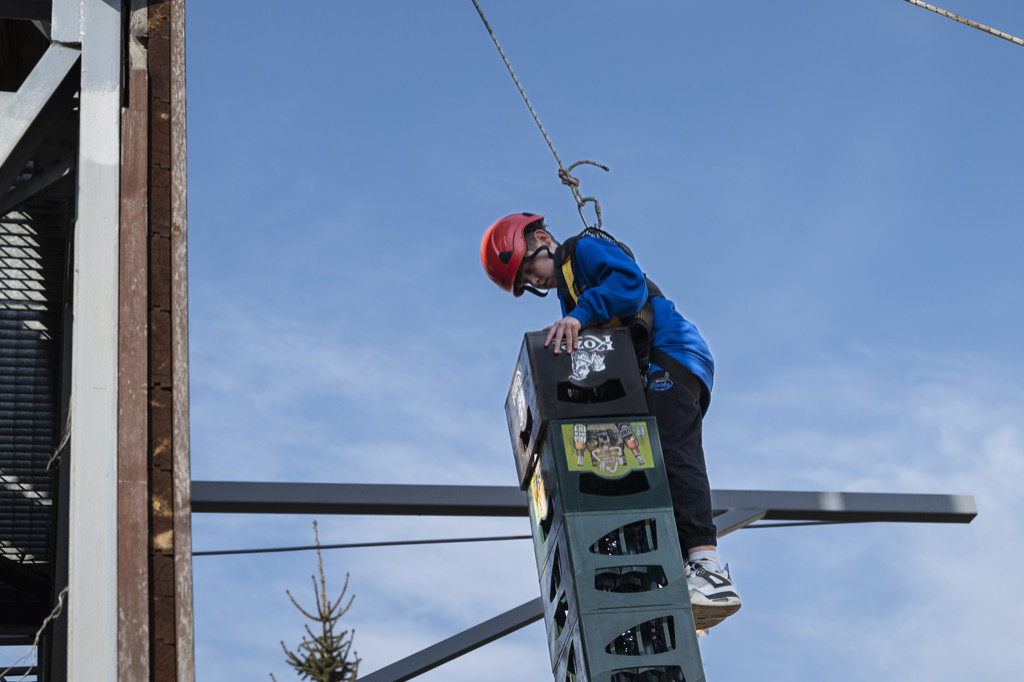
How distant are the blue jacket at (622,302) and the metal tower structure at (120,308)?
1.93m

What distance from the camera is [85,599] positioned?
13.2 ft

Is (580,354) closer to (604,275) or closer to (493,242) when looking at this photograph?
(604,275)

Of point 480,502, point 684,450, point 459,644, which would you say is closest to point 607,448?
point 684,450

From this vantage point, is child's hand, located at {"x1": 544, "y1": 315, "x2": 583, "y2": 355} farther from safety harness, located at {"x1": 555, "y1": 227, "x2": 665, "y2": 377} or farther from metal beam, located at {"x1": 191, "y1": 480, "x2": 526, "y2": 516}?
metal beam, located at {"x1": 191, "y1": 480, "x2": 526, "y2": 516}

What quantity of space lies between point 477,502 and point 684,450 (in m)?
3.28

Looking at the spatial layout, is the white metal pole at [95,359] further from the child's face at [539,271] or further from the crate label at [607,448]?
the child's face at [539,271]

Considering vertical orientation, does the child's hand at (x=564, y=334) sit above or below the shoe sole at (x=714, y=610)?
above

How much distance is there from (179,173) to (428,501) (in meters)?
4.21

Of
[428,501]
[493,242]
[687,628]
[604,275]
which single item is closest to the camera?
[687,628]

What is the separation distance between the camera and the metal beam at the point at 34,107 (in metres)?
4.77

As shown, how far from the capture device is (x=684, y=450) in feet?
19.2

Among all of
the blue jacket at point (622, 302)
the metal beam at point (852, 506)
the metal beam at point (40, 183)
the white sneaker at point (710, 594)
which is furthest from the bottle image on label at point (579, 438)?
the metal beam at point (852, 506)

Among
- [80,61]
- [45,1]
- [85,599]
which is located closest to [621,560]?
[85,599]

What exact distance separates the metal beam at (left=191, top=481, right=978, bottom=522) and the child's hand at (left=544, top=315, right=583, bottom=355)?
11.7 ft
